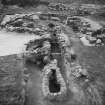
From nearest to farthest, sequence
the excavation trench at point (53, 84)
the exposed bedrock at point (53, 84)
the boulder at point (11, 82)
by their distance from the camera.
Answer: the boulder at point (11, 82) → the exposed bedrock at point (53, 84) → the excavation trench at point (53, 84)

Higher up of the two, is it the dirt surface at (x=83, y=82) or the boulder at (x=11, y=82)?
the boulder at (x=11, y=82)

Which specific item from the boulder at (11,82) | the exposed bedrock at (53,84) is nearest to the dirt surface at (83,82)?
the boulder at (11,82)

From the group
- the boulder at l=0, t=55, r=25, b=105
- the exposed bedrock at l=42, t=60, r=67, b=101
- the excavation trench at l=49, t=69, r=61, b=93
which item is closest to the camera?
the boulder at l=0, t=55, r=25, b=105

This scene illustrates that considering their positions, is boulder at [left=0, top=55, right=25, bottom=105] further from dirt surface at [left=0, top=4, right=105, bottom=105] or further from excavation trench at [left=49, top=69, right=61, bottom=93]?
excavation trench at [left=49, top=69, right=61, bottom=93]

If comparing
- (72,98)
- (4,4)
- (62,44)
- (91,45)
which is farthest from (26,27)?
(4,4)

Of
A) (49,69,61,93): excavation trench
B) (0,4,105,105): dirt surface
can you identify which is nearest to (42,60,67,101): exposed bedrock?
(49,69,61,93): excavation trench

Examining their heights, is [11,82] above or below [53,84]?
above

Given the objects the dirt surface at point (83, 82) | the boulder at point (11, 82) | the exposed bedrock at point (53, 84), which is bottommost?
the dirt surface at point (83, 82)

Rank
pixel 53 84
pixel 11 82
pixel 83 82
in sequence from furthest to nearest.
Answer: pixel 83 82 < pixel 53 84 < pixel 11 82

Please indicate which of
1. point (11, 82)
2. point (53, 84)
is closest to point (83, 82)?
point (53, 84)

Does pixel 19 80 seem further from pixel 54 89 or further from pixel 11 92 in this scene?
pixel 54 89

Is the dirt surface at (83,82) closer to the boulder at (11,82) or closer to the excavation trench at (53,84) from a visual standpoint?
the boulder at (11,82)

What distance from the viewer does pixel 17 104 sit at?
23.5ft

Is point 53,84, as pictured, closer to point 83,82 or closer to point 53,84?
point 53,84
